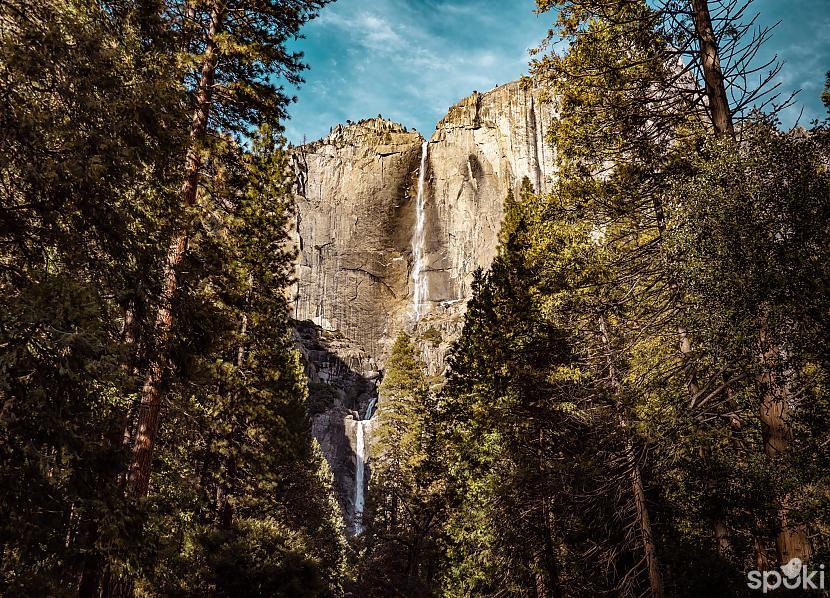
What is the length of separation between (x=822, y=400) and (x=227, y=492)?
13.0 meters

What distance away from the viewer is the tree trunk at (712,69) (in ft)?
20.2

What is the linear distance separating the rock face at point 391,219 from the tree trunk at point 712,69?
60207 millimetres

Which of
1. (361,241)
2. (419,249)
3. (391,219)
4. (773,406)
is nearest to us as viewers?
(773,406)

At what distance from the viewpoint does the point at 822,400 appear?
575 cm

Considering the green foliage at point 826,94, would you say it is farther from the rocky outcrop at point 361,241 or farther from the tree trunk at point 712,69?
the rocky outcrop at point 361,241

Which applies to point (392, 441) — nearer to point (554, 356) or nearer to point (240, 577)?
point (240, 577)

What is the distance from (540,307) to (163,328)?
221 inches

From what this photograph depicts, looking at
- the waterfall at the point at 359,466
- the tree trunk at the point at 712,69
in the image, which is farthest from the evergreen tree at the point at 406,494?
the waterfall at the point at 359,466

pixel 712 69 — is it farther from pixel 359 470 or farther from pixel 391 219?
pixel 391 219

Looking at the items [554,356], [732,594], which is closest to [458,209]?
[554,356]

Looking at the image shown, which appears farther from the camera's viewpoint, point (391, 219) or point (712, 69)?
point (391, 219)

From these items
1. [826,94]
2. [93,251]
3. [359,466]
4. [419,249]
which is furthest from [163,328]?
[419,249]

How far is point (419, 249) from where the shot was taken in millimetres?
76312

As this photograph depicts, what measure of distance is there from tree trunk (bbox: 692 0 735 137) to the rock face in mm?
60207
